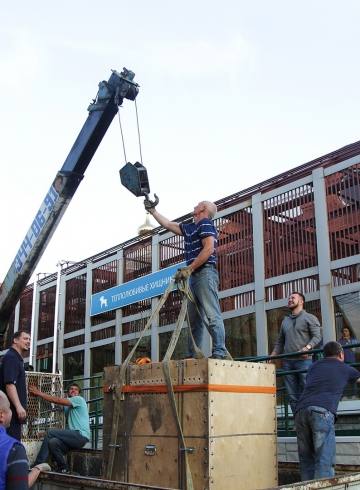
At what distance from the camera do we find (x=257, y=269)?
14.0m

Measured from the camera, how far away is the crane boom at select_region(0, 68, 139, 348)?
32.3ft

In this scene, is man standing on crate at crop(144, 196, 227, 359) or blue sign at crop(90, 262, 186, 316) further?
blue sign at crop(90, 262, 186, 316)

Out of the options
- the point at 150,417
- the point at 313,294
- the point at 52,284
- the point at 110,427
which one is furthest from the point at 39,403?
the point at 52,284

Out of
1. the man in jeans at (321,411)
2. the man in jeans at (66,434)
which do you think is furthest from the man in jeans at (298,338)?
the man in jeans at (66,434)

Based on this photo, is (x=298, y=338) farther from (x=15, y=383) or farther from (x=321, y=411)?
(x=15, y=383)

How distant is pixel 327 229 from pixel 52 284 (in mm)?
13733

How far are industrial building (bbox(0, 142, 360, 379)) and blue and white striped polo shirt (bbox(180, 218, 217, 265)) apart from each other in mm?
7046

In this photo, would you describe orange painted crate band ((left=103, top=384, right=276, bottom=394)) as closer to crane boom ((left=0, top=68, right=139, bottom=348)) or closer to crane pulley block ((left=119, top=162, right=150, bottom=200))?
crane pulley block ((left=119, top=162, right=150, bottom=200))

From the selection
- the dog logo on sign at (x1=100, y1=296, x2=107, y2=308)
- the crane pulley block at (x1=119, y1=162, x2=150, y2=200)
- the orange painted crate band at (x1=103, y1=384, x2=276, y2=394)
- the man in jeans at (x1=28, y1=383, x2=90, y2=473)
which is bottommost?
the man in jeans at (x1=28, y1=383, x2=90, y2=473)

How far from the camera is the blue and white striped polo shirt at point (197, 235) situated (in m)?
5.57

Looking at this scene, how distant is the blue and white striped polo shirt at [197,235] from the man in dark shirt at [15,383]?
2087 mm

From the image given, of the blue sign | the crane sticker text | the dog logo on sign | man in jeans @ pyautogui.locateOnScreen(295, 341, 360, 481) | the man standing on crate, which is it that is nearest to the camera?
man in jeans @ pyautogui.locateOnScreen(295, 341, 360, 481)

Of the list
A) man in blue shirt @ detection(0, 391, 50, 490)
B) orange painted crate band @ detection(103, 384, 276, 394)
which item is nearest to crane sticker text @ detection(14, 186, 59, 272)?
orange painted crate band @ detection(103, 384, 276, 394)

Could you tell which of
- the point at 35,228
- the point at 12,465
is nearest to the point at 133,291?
the point at 35,228
